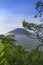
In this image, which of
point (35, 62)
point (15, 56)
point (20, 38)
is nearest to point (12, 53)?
point (15, 56)

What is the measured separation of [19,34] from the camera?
706 inches

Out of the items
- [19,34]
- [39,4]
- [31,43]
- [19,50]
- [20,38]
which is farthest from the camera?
[19,34]

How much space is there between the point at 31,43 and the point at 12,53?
4.58m

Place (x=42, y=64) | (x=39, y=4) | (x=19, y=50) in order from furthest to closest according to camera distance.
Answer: (x=19, y=50), (x=42, y=64), (x=39, y=4)

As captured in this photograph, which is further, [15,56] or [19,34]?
[19,34]

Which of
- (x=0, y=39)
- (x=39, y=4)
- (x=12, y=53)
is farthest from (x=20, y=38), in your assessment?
(x=39, y=4)

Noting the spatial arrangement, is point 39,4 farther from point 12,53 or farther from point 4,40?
point 4,40

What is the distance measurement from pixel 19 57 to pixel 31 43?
4535 millimetres

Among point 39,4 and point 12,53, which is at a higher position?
point 39,4

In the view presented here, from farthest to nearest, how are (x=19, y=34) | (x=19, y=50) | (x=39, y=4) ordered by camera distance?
(x=19, y=34) < (x=19, y=50) < (x=39, y=4)

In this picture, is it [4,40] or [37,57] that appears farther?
[4,40]

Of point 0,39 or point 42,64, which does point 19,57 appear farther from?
point 0,39

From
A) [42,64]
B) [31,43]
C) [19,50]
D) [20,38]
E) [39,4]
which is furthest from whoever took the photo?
[20,38]

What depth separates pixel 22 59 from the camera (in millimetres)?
11133
